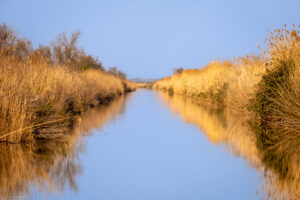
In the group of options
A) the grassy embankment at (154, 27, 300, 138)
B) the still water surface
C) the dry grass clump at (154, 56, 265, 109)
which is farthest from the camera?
the dry grass clump at (154, 56, 265, 109)

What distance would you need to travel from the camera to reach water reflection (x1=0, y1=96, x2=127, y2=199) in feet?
12.8

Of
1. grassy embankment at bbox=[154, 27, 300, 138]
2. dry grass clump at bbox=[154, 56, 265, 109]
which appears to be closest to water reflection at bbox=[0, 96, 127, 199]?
grassy embankment at bbox=[154, 27, 300, 138]

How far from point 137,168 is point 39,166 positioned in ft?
4.94

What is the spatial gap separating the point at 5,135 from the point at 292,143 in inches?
228

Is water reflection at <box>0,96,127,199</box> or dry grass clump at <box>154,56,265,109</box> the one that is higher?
dry grass clump at <box>154,56,265,109</box>

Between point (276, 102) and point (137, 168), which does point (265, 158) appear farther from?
point (276, 102)

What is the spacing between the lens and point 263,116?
9750 mm

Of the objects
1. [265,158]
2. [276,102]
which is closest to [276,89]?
[276,102]

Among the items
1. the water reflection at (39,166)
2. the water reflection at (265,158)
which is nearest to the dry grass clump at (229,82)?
the water reflection at (265,158)

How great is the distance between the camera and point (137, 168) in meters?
4.88

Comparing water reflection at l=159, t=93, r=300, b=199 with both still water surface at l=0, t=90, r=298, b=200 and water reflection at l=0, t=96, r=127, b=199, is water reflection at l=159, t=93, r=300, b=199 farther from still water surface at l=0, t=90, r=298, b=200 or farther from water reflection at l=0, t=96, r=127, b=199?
water reflection at l=0, t=96, r=127, b=199

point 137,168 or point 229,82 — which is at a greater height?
point 229,82

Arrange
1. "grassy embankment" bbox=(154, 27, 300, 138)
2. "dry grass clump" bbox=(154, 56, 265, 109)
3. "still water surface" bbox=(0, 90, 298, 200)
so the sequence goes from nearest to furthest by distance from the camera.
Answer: "still water surface" bbox=(0, 90, 298, 200) < "grassy embankment" bbox=(154, 27, 300, 138) < "dry grass clump" bbox=(154, 56, 265, 109)

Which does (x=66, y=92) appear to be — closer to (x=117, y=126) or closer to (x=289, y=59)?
(x=117, y=126)
